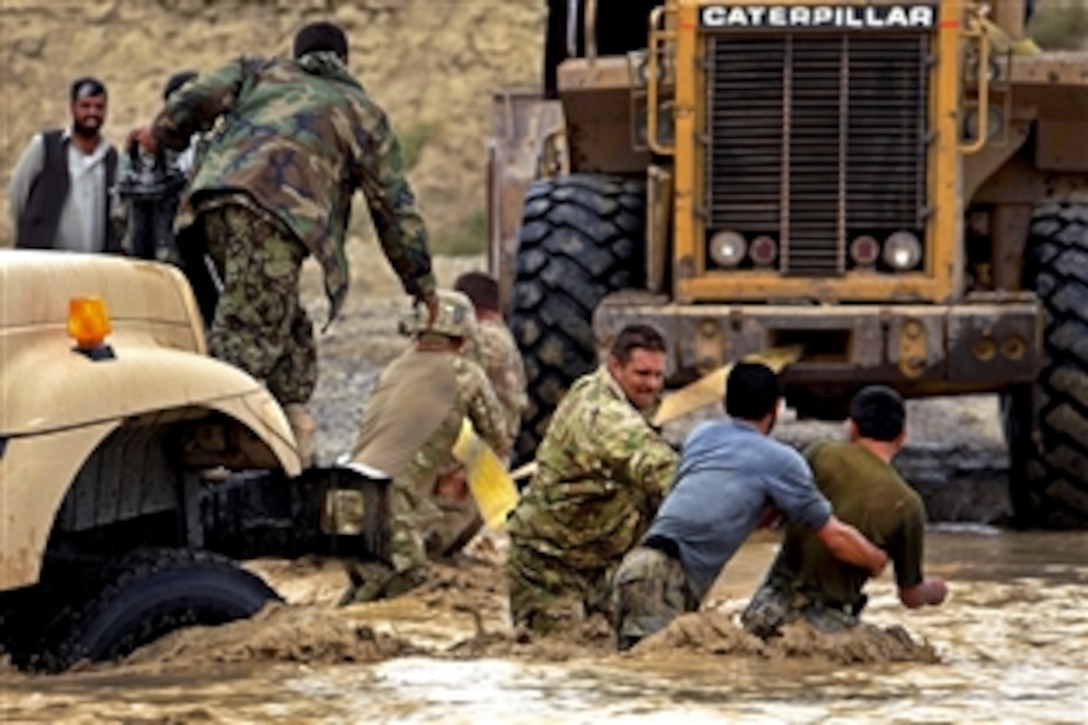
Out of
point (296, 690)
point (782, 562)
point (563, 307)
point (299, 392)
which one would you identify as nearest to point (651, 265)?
point (563, 307)

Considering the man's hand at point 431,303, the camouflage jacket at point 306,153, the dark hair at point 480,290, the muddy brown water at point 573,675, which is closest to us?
the muddy brown water at point 573,675

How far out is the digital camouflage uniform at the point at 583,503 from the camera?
8484mm

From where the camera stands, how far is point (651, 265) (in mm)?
12594

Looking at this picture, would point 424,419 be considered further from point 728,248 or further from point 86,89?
point 86,89

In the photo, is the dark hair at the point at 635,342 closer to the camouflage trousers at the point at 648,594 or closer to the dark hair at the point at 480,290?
the camouflage trousers at the point at 648,594

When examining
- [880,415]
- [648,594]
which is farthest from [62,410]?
[880,415]

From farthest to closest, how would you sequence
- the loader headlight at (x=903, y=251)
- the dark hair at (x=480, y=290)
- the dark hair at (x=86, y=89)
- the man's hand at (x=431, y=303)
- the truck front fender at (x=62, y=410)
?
the dark hair at (x=86, y=89) → the loader headlight at (x=903, y=251) → the dark hair at (x=480, y=290) → the man's hand at (x=431, y=303) → the truck front fender at (x=62, y=410)

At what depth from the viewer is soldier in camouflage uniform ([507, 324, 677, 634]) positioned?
Result: 8492mm

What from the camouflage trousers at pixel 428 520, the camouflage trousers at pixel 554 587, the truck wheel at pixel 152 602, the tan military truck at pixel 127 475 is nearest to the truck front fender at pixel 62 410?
the tan military truck at pixel 127 475

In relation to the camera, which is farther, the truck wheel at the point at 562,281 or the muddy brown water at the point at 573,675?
the truck wheel at the point at 562,281

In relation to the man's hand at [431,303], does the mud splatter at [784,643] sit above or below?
below

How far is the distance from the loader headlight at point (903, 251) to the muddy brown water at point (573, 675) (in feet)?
10.1

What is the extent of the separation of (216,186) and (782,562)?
2.22 metres

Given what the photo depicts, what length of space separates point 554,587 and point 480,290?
3254 millimetres
